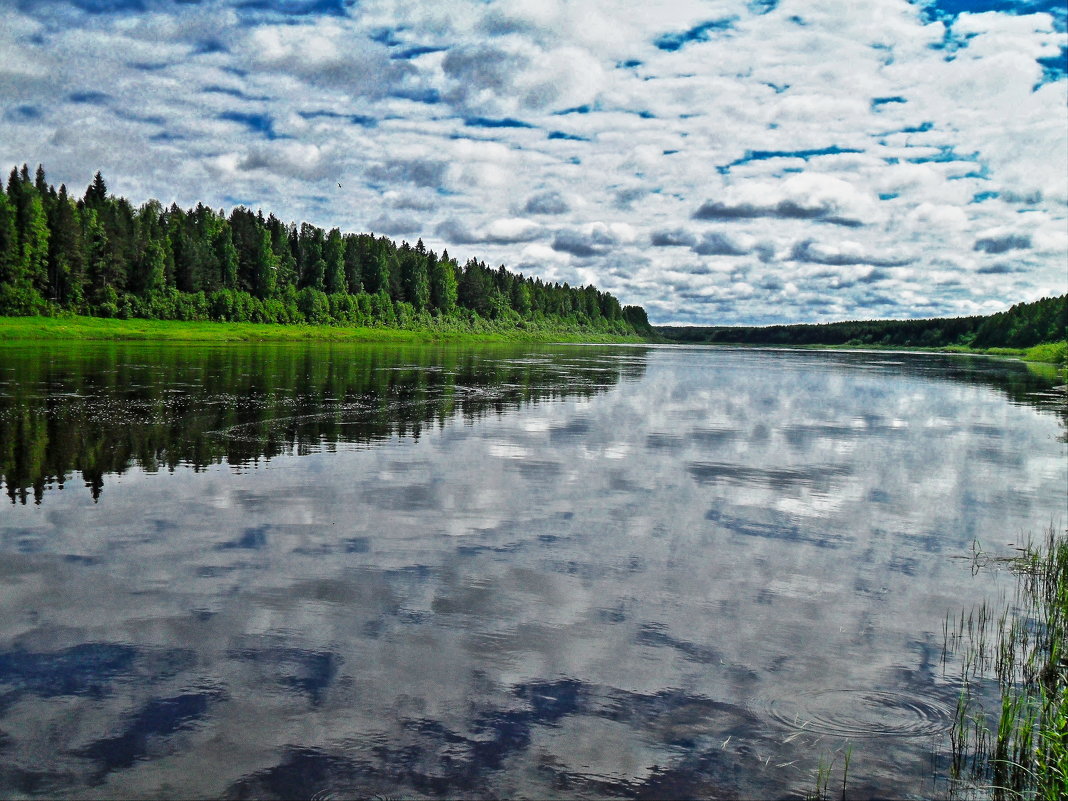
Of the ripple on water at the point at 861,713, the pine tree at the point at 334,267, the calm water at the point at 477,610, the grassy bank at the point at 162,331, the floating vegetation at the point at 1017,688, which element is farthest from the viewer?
the pine tree at the point at 334,267

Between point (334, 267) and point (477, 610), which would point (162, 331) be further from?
point (477, 610)

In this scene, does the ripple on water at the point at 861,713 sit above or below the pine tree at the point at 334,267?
below

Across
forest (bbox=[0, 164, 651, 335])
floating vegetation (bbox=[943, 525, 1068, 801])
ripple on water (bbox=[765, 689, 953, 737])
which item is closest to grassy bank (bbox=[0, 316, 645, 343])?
forest (bbox=[0, 164, 651, 335])

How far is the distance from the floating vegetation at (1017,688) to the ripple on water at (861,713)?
0.30 meters

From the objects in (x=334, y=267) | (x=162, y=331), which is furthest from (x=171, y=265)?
(x=334, y=267)

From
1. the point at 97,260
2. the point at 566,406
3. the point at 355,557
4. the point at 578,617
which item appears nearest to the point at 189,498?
the point at 355,557

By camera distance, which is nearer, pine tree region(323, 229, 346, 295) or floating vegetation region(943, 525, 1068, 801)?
floating vegetation region(943, 525, 1068, 801)

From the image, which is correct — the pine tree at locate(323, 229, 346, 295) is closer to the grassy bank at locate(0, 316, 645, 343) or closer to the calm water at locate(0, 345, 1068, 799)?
the grassy bank at locate(0, 316, 645, 343)

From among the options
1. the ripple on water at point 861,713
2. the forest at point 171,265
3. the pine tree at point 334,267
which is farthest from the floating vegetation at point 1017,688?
the pine tree at point 334,267

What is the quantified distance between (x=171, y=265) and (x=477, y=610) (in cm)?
14950

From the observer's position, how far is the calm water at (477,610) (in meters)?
8.18

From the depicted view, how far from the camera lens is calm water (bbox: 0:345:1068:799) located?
26.8ft

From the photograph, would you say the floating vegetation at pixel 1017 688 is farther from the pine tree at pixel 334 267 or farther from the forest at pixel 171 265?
the pine tree at pixel 334 267

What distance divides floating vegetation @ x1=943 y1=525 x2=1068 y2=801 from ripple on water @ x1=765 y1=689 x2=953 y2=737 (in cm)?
30
